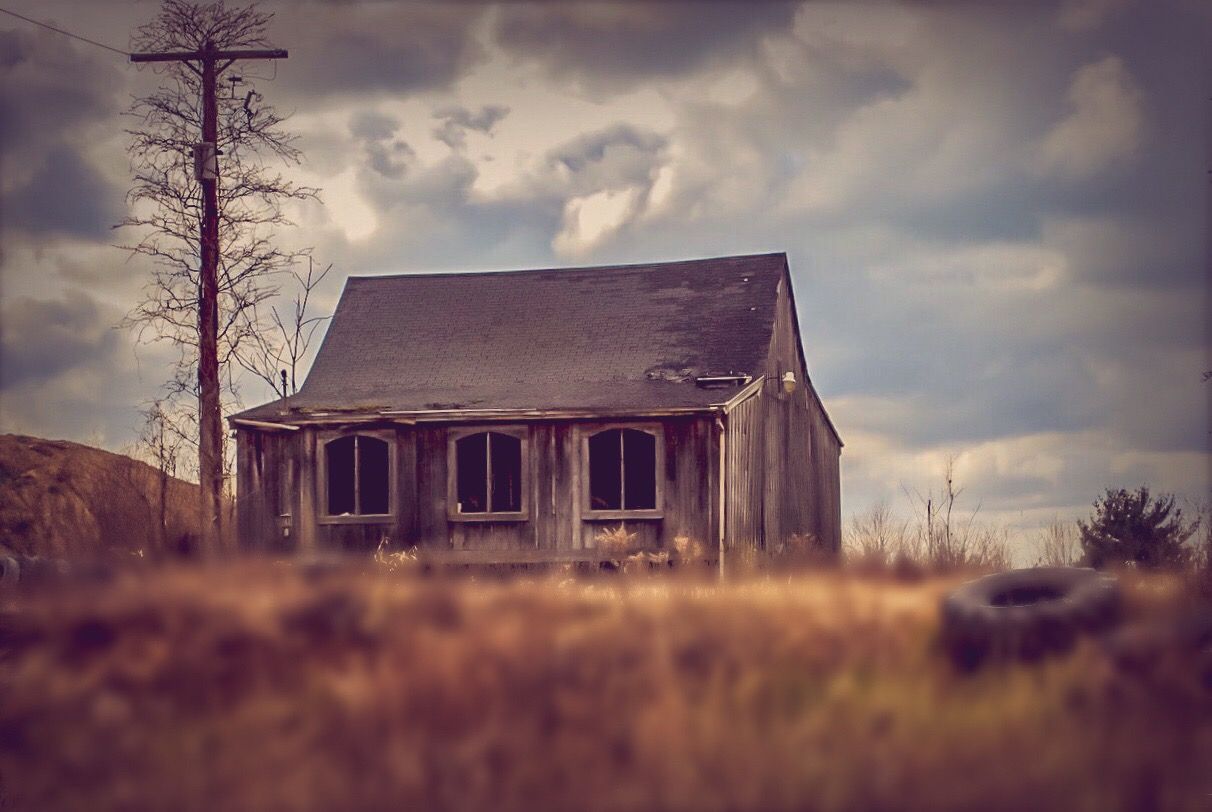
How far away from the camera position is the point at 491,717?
6078mm

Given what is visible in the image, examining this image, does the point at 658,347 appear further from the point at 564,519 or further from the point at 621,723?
the point at 621,723

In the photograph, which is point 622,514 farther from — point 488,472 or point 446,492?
point 446,492

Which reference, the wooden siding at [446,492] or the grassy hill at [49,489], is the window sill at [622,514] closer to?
the wooden siding at [446,492]

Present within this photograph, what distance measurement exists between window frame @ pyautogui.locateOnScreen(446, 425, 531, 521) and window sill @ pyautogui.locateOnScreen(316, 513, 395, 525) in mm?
1077

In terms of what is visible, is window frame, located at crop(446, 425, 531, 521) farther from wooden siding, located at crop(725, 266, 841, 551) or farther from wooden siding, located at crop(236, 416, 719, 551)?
wooden siding, located at crop(725, 266, 841, 551)

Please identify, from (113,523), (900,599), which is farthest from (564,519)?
(900,599)

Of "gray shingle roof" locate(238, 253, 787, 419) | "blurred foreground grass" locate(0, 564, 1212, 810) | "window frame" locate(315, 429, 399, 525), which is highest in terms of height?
"gray shingle roof" locate(238, 253, 787, 419)

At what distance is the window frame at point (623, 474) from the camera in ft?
64.8

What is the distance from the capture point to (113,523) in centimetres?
1156

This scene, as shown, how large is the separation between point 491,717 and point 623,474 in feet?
45.4

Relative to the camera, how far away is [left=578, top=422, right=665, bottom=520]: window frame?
19750 millimetres

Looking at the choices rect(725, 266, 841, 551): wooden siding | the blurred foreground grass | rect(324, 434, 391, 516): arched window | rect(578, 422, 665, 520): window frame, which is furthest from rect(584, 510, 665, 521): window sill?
the blurred foreground grass

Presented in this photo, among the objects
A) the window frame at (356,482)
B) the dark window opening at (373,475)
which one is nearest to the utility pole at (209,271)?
the window frame at (356,482)

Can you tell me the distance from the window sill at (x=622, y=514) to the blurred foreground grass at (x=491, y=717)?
41.8ft
